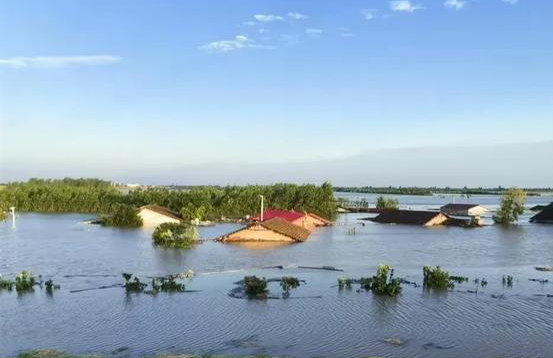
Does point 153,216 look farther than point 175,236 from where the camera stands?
Yes

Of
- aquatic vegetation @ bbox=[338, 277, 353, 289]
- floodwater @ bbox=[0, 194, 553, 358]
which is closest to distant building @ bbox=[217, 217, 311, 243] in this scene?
floodwater @ bbox=[0, 194, 553, 358]

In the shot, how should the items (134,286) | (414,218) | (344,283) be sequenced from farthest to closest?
(414,218) → (344,283) → (134,286)

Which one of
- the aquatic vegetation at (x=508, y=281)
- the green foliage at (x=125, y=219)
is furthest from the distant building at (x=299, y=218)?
the aquatic vegetation at (x=508, y=281)

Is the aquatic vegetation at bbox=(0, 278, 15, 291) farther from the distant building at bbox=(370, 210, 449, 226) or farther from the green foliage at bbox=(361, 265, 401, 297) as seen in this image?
the distant building at bbox=(370, 210, 449, 226)

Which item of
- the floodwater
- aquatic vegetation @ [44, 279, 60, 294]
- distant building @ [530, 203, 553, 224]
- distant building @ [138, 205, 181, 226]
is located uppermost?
distant building @ [138, 205, 181, 226]

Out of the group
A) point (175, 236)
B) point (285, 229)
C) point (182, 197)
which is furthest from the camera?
point (182, 197)

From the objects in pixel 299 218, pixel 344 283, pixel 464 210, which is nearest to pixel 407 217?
pixel 299 218

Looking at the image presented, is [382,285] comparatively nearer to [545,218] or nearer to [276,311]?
[276,311]
